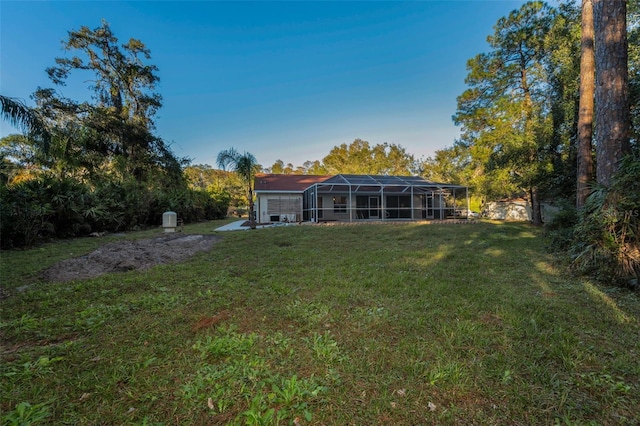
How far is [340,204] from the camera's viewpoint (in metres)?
19.4

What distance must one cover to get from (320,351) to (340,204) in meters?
17.3

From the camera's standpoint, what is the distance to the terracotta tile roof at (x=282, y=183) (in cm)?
1912

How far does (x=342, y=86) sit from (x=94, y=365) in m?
18.4

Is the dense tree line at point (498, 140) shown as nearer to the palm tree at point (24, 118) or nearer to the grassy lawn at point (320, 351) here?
the palm tree at point (24, 118)

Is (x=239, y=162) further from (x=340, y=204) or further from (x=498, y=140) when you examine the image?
(x=498, y=140)

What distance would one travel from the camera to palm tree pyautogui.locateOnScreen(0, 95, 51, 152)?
5379 mm

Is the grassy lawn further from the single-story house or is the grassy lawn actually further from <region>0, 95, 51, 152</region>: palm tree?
the single-story house

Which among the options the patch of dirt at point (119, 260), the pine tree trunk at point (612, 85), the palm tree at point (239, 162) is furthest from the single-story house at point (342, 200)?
the pine tree trunk at point (612, 85)

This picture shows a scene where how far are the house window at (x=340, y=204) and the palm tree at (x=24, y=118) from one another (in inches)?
596

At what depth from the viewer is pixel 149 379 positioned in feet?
6.22

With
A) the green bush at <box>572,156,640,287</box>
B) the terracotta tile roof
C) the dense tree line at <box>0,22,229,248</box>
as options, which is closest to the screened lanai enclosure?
the terracotta tile roof

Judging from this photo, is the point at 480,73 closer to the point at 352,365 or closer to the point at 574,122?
the point at 574,122

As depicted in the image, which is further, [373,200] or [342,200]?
[373,200]

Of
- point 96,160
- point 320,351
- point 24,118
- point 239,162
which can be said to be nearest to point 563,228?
point 320,351
